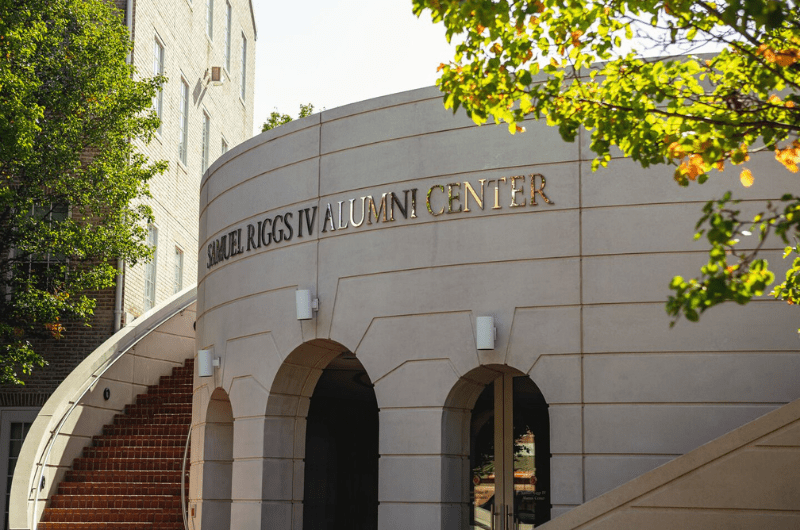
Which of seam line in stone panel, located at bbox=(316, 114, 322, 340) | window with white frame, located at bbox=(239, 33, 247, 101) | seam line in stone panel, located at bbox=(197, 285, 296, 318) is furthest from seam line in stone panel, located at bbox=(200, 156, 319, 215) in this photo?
window with white frame, located at bbox=(239, 33, 247, 101)

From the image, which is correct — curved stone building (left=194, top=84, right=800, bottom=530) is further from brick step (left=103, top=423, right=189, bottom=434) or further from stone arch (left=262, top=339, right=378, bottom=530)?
brick step (left=103, top=423, right=189, bottom=434)

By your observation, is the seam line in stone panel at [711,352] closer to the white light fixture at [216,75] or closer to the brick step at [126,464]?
the brick step at [126,464]

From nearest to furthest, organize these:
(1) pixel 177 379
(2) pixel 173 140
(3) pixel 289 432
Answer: (3) pixel 289 432 → (1) pixel 177 379 → (2) pixel 173 140

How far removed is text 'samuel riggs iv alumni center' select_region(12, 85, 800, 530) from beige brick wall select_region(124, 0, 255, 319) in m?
9.15

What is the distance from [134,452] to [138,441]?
455 millimetres

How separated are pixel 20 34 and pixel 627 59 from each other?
13.3 meters

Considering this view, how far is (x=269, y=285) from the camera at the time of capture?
44.9ft

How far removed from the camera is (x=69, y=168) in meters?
20.1

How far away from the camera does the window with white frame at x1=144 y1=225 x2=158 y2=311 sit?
2358 cm

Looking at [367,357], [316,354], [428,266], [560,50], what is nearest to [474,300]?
[428,266]

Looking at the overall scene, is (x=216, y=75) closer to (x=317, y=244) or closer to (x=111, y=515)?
(x=111, y=515)

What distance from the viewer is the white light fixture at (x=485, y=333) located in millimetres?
11328

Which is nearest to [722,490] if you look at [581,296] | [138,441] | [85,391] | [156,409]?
[581,296]

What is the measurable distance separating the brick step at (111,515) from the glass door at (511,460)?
18.1 feet
